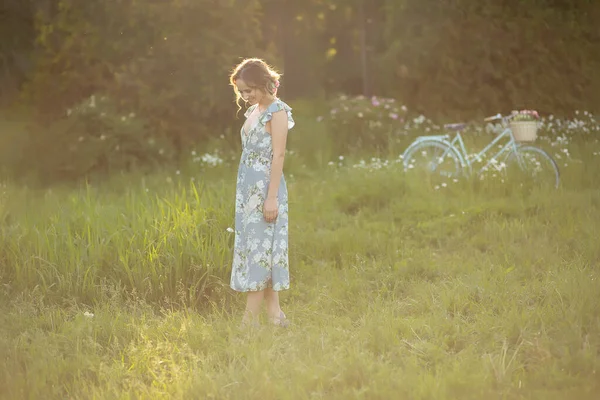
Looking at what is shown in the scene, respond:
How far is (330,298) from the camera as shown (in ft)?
20.4

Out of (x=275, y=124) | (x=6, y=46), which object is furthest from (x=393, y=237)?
(x=6, y=46)

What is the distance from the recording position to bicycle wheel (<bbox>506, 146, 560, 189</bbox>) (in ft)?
32.0

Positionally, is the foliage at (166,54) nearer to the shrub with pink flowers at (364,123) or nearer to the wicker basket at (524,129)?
the shrub with pink flowers at (364,123)

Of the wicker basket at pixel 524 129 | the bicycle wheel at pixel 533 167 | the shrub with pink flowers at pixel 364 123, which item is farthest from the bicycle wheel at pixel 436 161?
the shrub with pink flowers at pixel 364 123

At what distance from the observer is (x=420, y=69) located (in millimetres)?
15477

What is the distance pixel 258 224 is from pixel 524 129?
5.79 metres

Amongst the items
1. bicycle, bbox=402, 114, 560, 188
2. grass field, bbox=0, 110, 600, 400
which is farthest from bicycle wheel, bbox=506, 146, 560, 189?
grass field, bbox=0, 110, 600, 400

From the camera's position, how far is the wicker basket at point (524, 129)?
1009cm

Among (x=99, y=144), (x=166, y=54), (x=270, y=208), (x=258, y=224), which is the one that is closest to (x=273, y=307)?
(x=258, y=224)

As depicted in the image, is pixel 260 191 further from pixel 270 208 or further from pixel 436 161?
pixel 436 161

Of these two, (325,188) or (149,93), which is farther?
(149,93)

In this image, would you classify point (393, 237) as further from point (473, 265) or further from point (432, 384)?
point (432, 384)

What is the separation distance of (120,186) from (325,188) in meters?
3.40

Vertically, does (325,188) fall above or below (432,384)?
above
